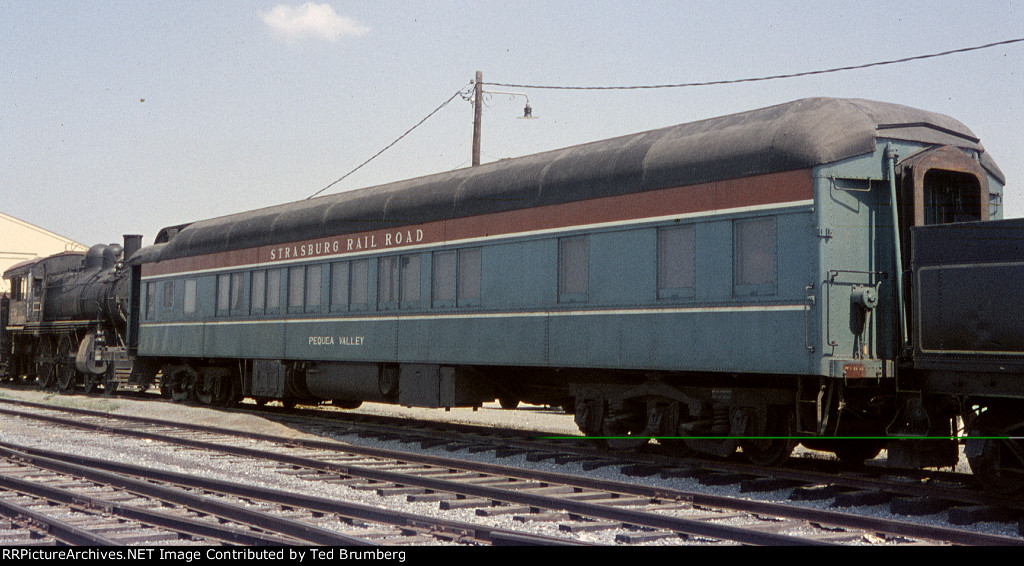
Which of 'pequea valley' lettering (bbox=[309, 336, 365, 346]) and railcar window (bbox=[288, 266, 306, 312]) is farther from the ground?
railcar window (bbox=[288, 266, 306, 312])

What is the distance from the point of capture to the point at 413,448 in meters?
13.0

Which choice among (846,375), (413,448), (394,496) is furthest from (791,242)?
(413,448)

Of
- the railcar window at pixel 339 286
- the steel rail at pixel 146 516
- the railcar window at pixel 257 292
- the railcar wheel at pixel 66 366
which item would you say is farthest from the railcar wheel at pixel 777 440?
the railcar wheel at pixel 66 366

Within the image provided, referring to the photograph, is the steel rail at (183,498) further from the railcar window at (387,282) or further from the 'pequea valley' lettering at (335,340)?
the railcar window at (387,282)

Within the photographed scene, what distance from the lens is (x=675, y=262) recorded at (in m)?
10.3

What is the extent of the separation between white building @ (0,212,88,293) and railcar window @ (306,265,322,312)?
161 feet

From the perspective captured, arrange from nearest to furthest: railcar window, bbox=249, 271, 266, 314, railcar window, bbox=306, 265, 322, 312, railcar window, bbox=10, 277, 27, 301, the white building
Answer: railcar window, bbox=306, 265, 322, 312
railcar window, bbox=249, 271, 266, 314
railcar window, bbox=10, 277, 27, 301
the white building

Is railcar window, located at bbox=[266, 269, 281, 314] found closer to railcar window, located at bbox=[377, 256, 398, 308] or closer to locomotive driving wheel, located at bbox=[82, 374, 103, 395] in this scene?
railcar window, located at bbox=[377, 256, 398, 308]

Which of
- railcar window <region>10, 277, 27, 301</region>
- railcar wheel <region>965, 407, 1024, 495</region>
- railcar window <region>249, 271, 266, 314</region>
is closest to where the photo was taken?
railcar wheel <region>965, 407, 1024, 495</region>

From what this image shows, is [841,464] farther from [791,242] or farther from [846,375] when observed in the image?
[791,242]

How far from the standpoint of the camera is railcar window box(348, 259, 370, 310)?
1479 cm

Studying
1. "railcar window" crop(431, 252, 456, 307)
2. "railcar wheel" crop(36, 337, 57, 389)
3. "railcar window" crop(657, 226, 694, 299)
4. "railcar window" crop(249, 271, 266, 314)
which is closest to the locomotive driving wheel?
"railcar wheel" crop(36, 337, 57, 389)

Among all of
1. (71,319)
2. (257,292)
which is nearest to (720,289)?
(257,292)
